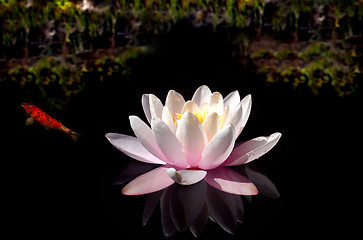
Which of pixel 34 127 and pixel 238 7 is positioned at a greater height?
pixel 238 7

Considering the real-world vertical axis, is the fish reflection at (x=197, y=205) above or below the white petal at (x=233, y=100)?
below

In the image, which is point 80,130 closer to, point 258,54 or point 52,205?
point 52,205

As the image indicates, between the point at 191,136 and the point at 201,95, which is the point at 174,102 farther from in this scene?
the point at 191,136

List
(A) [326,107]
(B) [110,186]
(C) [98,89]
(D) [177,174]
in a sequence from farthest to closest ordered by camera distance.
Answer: (C) [98,89] → (A) [326,107] → (B) [110,186] → (D) [177,174]

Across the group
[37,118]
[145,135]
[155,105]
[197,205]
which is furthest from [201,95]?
[37,118]

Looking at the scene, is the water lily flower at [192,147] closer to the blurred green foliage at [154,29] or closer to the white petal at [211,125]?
the white petal at [211,125]

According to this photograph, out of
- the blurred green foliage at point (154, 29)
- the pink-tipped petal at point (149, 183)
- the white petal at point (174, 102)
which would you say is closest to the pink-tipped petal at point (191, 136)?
the pink-tipped petal at point (149, 183)

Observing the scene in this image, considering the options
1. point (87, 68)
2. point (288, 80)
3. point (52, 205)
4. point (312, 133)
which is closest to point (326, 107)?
point (312, 133)
